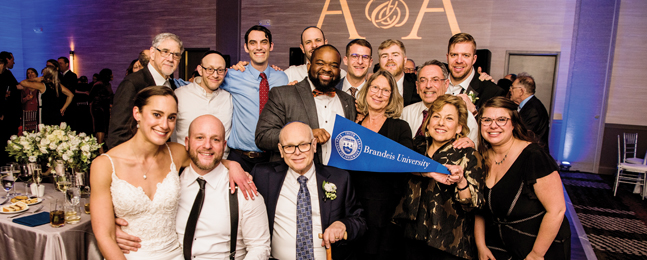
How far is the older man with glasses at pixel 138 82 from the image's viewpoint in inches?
95.1

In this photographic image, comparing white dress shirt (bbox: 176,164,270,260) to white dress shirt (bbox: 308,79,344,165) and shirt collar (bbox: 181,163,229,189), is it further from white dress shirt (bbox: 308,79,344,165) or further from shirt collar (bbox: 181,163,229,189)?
white dress shirt (bbox: 308,79,344,165)

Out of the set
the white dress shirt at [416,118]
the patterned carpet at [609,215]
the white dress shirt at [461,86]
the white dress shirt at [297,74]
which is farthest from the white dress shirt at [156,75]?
the patterned carpet at [609,215]

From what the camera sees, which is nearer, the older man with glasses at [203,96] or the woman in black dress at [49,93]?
the older man with glasses at [203,96]

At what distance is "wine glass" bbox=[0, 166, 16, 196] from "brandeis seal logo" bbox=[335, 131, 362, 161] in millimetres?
2459

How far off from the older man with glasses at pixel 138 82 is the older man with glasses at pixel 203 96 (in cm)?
21

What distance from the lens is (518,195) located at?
2.06 metres

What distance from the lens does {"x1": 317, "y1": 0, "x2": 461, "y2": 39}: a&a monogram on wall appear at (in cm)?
745

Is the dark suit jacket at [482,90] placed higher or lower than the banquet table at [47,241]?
higher

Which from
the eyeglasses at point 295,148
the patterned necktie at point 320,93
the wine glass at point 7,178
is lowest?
the wine glass at point 7,178

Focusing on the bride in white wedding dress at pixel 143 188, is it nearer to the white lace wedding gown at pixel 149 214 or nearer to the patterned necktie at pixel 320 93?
the white lace wedding gown at pixel 149 214

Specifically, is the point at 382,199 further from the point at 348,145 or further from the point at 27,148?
the point at 27,148

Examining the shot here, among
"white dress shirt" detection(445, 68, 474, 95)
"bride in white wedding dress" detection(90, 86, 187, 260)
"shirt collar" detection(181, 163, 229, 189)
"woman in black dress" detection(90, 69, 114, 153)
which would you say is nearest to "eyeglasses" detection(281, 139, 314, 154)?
"shirt collar" detection(181, 163, 229, 189)

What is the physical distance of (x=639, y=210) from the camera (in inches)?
212

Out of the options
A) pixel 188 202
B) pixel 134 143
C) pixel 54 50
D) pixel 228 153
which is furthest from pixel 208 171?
pixel 54 50
